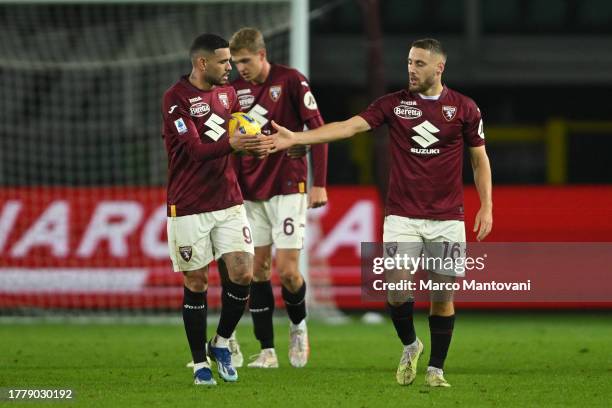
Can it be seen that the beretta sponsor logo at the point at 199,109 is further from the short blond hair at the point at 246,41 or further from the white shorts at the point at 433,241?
the white shorts at the point at 433,241

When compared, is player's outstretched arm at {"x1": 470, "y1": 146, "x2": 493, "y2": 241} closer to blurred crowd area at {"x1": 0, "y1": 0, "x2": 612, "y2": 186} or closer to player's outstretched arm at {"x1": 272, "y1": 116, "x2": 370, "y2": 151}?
player's outstretched arm at {"x1": 272, "y1": 116, "x2": 370, "y2": 151}

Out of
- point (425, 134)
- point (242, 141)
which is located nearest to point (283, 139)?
point (242, 141)

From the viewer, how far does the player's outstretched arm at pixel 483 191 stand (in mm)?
Answer: 7152

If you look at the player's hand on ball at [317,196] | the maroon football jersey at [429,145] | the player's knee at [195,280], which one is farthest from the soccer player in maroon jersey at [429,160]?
the player's hand on ball at [317,196]

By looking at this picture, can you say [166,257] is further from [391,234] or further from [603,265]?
[391,234]

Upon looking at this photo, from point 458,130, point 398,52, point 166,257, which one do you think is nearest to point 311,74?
point 398,52

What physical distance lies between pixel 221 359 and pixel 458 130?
Result: 189 centimetres

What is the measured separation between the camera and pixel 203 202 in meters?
7.34

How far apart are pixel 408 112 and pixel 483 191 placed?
61 cm

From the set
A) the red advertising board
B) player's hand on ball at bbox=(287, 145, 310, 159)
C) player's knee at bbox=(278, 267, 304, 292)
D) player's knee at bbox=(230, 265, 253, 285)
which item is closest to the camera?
player's knee at bbox=(230, 265, 253, 285)

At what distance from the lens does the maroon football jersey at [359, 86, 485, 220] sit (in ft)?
23.5

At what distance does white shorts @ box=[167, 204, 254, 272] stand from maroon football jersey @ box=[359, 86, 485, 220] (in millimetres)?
902

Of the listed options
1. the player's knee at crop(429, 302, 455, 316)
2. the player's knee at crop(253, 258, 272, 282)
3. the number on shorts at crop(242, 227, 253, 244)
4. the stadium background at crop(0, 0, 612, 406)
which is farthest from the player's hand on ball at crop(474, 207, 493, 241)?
the player's knee at crop(253, 258, 272, 282)

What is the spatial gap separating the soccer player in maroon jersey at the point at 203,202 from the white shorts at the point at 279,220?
42.5 inches
